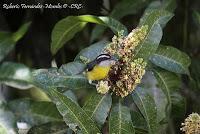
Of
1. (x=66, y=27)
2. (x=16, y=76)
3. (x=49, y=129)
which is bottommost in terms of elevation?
(x=49, y=129)

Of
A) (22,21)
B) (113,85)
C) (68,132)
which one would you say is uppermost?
(22,21)

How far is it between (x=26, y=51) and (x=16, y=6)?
17 centimetres

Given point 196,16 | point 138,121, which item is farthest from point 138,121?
point 196,16

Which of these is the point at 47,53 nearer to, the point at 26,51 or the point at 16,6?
the point at 26,51

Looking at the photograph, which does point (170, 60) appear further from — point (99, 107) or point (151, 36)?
point (99, 107)

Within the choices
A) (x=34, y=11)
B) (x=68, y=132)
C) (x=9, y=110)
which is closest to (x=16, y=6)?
(x=34, y=11)

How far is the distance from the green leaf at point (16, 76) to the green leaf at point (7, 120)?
0.06 metres

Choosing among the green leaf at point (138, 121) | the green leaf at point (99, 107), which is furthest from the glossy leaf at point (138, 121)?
the green leaf at point (99, 107)

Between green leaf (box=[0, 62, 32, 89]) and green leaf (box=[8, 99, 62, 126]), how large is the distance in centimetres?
5

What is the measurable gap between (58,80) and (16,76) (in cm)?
20

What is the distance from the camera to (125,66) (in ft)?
2.91

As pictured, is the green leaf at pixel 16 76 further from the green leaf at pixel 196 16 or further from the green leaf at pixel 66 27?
the green leaf at pixel 196 16

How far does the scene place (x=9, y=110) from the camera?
1.05 m

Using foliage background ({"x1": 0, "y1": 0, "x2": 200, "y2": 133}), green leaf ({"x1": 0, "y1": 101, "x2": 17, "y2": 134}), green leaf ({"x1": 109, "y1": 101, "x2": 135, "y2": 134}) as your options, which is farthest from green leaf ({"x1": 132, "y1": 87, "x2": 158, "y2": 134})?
green leaf ({"x1": 0, "y1": 101, "x2": 17, "y2": 134})
